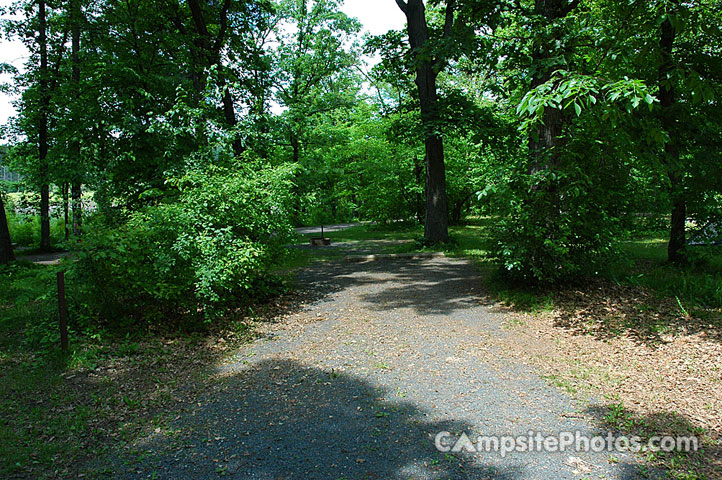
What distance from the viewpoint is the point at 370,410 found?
3695 mm

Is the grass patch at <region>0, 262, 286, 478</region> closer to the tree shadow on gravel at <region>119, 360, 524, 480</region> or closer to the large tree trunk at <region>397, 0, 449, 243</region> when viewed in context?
the tree shadow on gravel at <region>119, 360, 524, 480</region>

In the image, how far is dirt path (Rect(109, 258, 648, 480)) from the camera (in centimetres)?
288

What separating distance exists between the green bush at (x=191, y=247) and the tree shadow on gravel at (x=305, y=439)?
173 centimetres

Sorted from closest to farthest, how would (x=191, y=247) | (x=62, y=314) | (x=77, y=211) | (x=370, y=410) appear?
(x=370, y=410) → (x=62, y=314) → (x=191, y=247) → (x=77, y=211)

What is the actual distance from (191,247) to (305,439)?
126 inches

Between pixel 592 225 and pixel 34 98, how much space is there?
1368 cm

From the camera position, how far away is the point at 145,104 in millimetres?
8211

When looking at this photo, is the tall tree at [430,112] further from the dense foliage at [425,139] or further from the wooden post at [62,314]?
the wooden post at [62,314]

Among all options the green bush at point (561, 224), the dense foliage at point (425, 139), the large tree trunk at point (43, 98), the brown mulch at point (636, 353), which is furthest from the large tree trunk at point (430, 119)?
the large tree trunk at point (43, 98)

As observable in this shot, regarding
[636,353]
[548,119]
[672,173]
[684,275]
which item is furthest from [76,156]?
[684,275]

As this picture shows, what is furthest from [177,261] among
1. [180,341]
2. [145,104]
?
[145,104]

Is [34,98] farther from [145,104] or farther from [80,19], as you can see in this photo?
[145,104]

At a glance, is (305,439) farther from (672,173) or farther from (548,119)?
(672,173)

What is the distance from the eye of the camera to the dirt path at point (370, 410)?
2885mm
